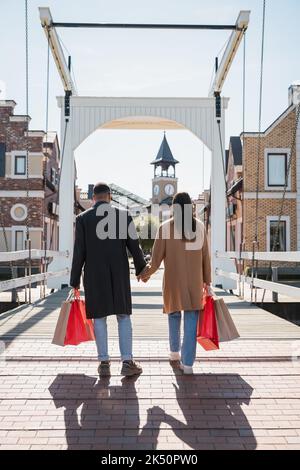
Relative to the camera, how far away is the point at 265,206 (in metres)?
19.7

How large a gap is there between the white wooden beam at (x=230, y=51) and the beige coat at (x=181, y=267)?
237 inches

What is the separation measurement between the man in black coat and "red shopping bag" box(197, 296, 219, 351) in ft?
2.13

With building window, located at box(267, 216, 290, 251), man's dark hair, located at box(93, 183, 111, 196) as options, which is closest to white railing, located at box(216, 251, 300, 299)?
man's dark hair, located at box(93, 183, 111, 196)

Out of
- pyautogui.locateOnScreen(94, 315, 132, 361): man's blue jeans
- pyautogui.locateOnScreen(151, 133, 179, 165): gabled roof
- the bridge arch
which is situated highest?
pyautogui.locateOnScreen(151, 133, 179, 165): gabled roof

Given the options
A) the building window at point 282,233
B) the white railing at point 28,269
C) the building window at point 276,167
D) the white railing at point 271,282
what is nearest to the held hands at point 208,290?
the white railing at point 271,282

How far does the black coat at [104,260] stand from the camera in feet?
13.7

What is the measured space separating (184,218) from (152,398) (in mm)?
1524

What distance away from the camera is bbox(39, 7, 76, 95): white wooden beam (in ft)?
29.5

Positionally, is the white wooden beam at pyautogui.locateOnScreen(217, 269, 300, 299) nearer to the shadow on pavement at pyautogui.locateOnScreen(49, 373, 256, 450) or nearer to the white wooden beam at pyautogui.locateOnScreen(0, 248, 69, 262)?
the shadow on pavement at pyautogui.locateOnScreen(49, 373, 256, 450)

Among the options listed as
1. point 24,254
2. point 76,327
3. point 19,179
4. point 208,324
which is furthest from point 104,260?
point 19,179

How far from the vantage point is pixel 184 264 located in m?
4.28

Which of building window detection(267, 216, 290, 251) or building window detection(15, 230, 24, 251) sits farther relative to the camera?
building window detection(15, 230, 24, 251)

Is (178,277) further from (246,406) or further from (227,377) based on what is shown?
(246,406)
